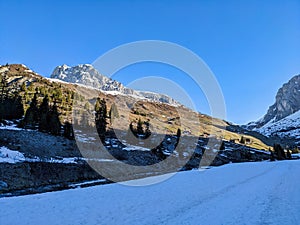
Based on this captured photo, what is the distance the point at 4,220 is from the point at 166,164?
4268 centimetres

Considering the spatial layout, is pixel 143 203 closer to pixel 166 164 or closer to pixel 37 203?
pixel 37 203

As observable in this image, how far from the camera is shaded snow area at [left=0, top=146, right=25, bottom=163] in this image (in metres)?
27.3

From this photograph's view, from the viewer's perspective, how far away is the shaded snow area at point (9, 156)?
27.3m

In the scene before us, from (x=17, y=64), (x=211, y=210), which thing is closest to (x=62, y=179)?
(x=211, y=210)

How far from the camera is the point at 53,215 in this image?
1027cm

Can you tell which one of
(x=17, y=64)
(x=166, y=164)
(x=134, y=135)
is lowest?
(x=166, y=164)

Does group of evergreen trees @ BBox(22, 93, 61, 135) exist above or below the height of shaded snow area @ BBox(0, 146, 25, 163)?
above

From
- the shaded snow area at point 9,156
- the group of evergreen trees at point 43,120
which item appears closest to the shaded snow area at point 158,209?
the shaded snow area at point 9,156

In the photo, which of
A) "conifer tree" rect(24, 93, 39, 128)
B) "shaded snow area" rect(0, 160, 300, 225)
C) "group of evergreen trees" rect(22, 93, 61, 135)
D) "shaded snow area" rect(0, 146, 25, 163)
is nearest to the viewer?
"shaded snow area" rect(0, 160, 300, 225)

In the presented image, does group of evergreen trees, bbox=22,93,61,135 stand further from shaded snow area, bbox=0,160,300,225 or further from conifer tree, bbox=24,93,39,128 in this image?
shaded snow area, bbox=0,160,300,225

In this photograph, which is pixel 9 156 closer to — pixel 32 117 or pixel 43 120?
pixel 43 120

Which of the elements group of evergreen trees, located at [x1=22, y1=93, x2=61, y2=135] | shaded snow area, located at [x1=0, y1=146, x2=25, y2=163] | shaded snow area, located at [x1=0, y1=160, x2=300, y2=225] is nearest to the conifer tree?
group of evergreen trees, located at [x1=22, y1=93, x2=61, y2=135]

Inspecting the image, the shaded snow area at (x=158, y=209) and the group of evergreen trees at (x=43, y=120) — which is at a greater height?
the group of evergreen trees at (x=43, y=120)

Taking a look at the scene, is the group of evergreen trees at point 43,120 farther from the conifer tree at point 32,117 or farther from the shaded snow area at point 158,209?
the shaded snow area at point 158,209
